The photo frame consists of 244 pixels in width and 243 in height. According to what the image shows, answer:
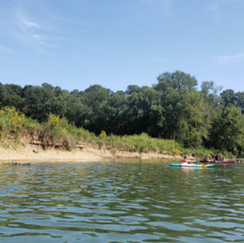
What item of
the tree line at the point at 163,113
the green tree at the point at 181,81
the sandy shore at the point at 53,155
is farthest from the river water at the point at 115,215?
the green tree at the point at 181,81

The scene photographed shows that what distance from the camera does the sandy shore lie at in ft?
99.9

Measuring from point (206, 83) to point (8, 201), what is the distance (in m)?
106

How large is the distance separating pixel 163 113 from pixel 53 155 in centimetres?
4323

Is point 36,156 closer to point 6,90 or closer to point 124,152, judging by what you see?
point 124,152

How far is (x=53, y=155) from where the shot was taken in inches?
1364

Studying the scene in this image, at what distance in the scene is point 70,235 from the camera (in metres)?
6.53

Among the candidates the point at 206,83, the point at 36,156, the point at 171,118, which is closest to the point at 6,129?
the point at 36,156

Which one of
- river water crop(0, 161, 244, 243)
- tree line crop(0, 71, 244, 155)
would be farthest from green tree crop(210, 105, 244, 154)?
river water crop(0, 161, 244, 243)

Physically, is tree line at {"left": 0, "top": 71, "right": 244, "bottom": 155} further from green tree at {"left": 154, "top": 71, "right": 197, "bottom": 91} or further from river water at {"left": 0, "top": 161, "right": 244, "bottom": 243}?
river water at {"left": 0, "top": 161, "right": 244, "bottom": 243}

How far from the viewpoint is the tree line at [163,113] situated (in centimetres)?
6725

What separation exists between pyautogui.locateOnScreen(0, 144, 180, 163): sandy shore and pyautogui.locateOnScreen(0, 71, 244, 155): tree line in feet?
63.0

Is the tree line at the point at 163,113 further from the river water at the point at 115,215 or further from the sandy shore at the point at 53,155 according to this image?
the river water at the point at 115,215

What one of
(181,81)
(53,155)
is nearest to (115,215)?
(53,155)

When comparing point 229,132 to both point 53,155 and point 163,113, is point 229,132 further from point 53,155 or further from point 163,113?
point 53,155
